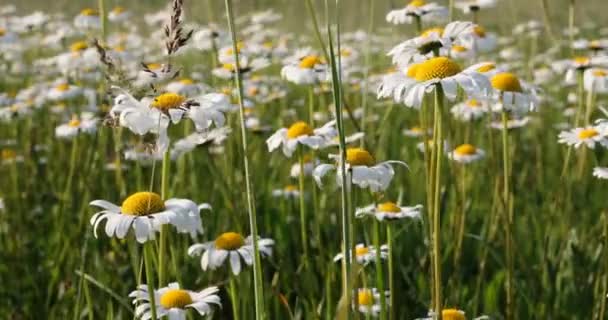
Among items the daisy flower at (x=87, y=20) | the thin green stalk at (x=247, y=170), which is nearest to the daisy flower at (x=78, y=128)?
the daisy flower at (x=87, y=20)

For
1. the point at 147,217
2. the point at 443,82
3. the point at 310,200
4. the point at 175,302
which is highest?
the point at 443,82

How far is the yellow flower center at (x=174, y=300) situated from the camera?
4.81 ft

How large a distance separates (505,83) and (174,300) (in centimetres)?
110

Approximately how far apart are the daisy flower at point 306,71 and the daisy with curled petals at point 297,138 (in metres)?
0.37

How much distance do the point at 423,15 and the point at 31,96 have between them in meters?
2.63

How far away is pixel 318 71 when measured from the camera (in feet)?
8.07

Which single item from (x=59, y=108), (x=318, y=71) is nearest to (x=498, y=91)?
(x=318, y=71)

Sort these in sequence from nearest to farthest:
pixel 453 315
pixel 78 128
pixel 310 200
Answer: pixel 453 315 < pixel 78 128 < pixel 310 200

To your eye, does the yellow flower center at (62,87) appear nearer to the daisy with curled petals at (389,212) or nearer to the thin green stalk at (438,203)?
the daisy with curled petals at (389,212)

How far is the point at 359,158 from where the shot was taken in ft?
5.56

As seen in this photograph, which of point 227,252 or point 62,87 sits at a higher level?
point 62,87

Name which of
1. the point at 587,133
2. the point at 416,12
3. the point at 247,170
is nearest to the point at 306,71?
the point at 416,12

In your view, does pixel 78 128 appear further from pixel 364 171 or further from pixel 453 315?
pixel 453 315

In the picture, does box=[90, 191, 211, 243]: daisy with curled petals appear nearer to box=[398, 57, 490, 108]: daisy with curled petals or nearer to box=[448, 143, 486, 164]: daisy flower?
box=[398, 57, 490, 108]: daisy with curled petals
